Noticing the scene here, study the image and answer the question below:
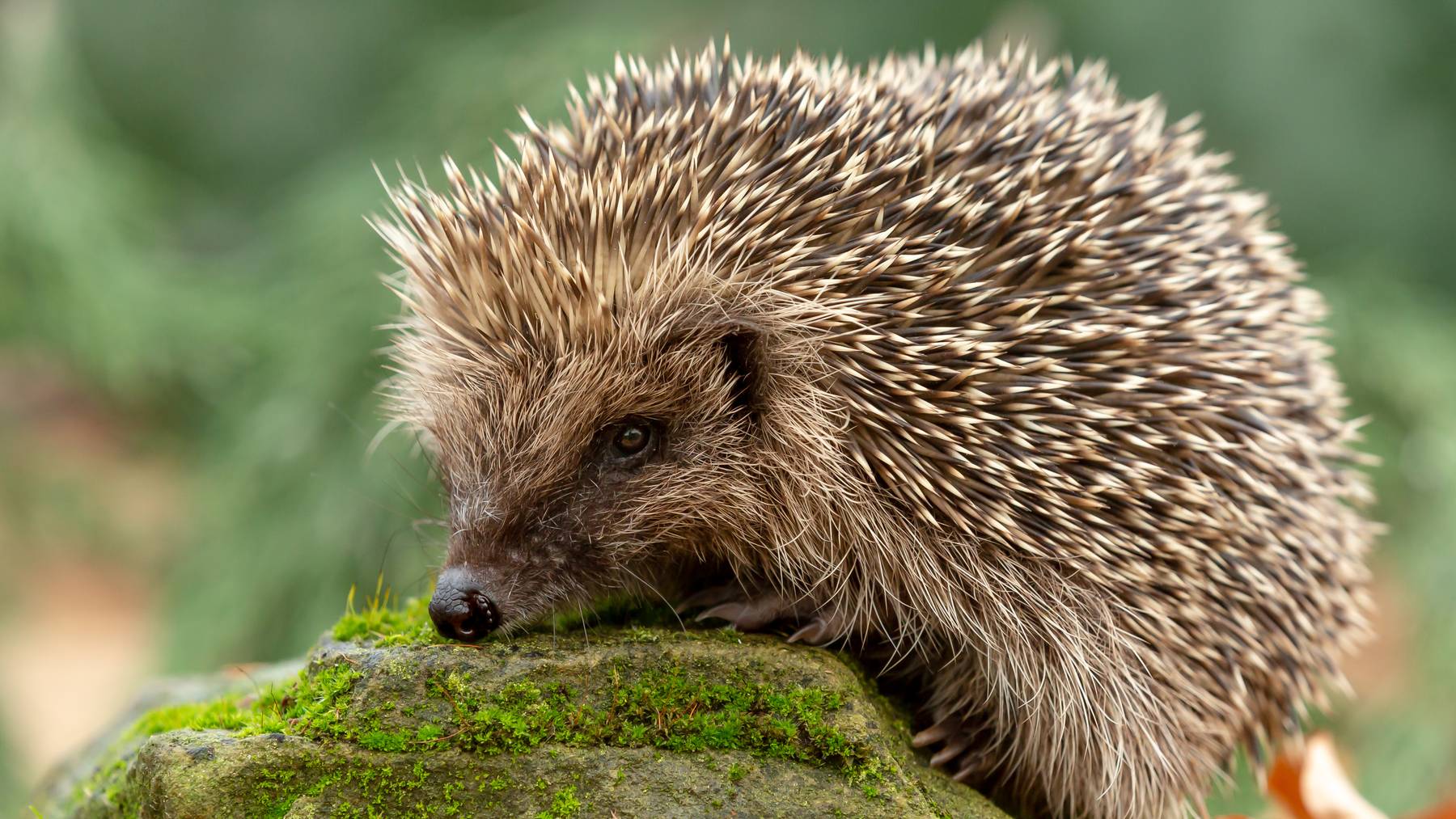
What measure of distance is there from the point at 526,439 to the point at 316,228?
4.23m

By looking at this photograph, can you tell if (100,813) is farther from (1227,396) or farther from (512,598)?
(1227,396)

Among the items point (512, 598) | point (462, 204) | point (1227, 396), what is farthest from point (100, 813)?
point (1227, 396)

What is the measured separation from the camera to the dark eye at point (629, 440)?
3.35m

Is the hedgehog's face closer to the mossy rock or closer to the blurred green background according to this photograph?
the mossy rock

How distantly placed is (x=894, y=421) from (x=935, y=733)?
2.77 ft

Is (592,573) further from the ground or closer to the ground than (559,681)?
Answer: further from the ground

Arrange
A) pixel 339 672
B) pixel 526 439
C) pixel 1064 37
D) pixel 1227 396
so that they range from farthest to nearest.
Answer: pixel 1064 37
pixel 1227 396
pixel 526 439
pixel 339 672

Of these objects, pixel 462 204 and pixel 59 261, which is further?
pixel 59 261

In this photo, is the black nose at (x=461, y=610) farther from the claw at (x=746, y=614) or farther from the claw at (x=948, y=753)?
the claw at (x=948, y=753)

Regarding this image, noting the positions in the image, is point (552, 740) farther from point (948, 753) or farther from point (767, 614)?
point (948, 753)

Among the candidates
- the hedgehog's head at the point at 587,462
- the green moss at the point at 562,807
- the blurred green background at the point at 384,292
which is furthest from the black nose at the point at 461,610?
the blurred green background at the point at 384,292

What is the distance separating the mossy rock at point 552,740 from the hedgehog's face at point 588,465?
0.17 m

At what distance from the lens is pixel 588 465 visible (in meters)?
3.30

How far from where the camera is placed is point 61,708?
12.1 m
